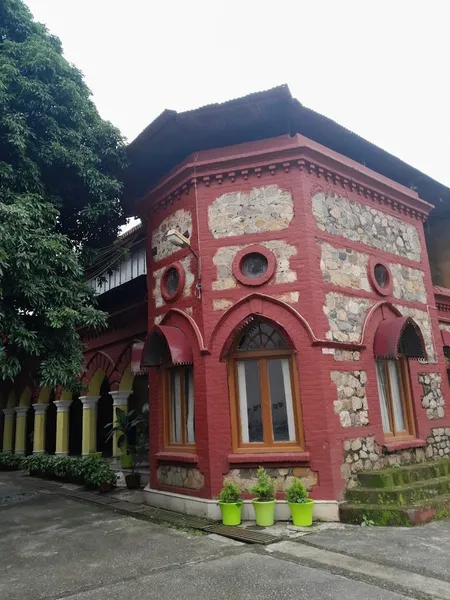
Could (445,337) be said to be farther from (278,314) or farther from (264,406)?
(264,406)

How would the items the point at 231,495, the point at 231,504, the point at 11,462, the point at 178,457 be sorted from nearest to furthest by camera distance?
the point at 231,504 < the point at 231,495 < the point at 178,457 < the point at 11,462

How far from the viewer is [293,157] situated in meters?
8.55

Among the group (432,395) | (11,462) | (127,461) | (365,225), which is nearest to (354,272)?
(365,225)

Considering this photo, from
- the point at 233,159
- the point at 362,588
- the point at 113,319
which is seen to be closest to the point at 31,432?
the point at 113,319

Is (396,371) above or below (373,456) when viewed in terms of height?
above

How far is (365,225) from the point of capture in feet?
31.0

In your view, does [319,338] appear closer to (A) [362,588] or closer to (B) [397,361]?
(B) [397,361]

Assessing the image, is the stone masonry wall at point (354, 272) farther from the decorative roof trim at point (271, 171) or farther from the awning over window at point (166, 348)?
the awning over window at point (166, 348)

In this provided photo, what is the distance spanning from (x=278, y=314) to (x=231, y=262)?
130cm

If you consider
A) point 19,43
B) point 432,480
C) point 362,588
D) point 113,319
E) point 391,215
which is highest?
point 19,43

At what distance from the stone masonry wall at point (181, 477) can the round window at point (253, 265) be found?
3.58m

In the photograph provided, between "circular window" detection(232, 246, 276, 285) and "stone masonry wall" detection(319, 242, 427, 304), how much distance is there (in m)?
0.97

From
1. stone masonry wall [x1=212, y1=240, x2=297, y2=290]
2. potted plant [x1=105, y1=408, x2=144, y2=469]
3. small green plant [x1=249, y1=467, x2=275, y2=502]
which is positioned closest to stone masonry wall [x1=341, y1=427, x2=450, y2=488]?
small green plant [x1=249, y1=467, x2=275, y2=502]

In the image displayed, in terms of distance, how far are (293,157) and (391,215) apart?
2988 mm
